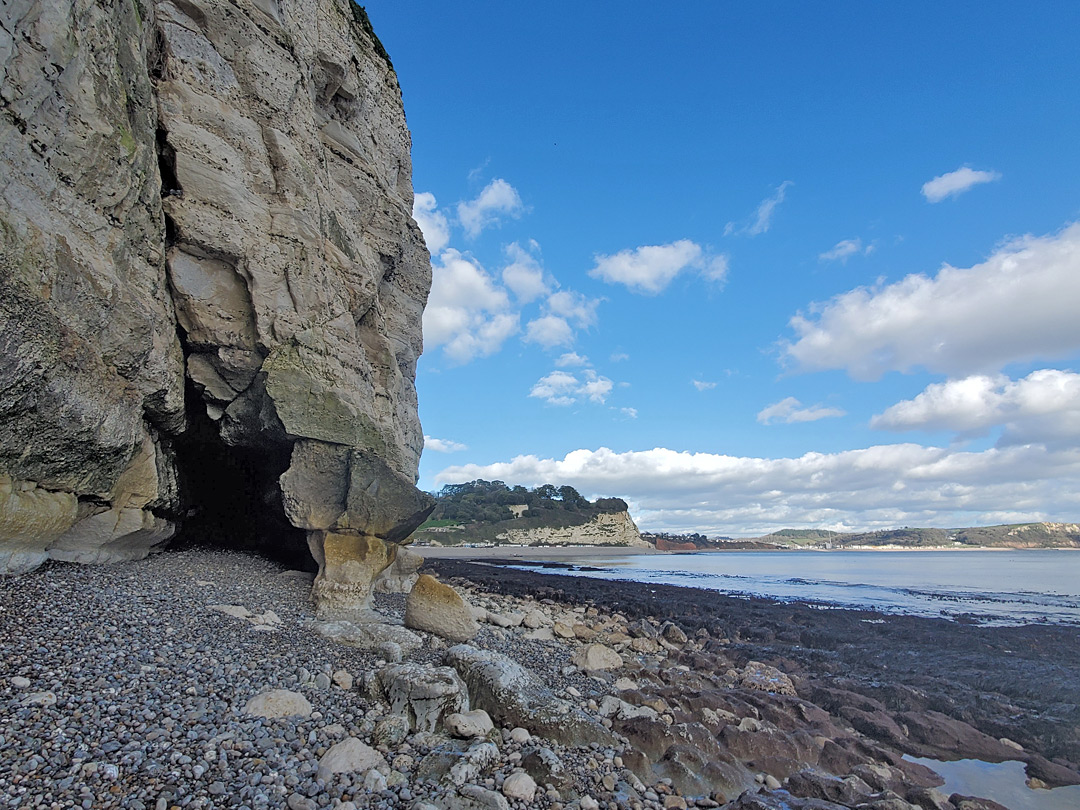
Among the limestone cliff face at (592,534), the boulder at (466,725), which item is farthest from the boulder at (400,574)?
the limestone cliff face at (592,534)

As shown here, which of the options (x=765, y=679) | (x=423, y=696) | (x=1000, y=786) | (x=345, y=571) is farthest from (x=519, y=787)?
(x=765, y=679)

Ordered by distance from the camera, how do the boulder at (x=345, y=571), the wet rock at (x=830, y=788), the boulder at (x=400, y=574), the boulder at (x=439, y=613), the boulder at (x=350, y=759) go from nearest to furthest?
1. the boulder at (x=350, y=759)
2. the wet rock at (x=830, y=788)
3. the boulder at (x=439, y=613)
4. the boulder at (x=345, y=571)
5. the boulder at (x=400, y=574)

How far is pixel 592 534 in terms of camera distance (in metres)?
106

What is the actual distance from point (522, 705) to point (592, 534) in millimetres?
101432

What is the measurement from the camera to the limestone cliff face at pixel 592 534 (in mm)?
96438

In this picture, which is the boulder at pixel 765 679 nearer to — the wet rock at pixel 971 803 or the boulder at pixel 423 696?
the wet rock at pixel 971 803

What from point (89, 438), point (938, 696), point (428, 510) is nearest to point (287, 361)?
point (89, 438)

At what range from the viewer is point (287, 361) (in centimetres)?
1177

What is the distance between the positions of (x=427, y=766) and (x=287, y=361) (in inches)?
351

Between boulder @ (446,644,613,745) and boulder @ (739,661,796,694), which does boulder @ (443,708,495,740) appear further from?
boulder @ (739,661,796,694)

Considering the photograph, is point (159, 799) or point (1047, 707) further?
point (1047, 707)

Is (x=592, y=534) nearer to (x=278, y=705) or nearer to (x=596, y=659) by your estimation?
(x=596, y=659)

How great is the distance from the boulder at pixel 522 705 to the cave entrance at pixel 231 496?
24.9ft

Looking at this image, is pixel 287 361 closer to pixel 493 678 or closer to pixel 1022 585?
pixel 493 678
